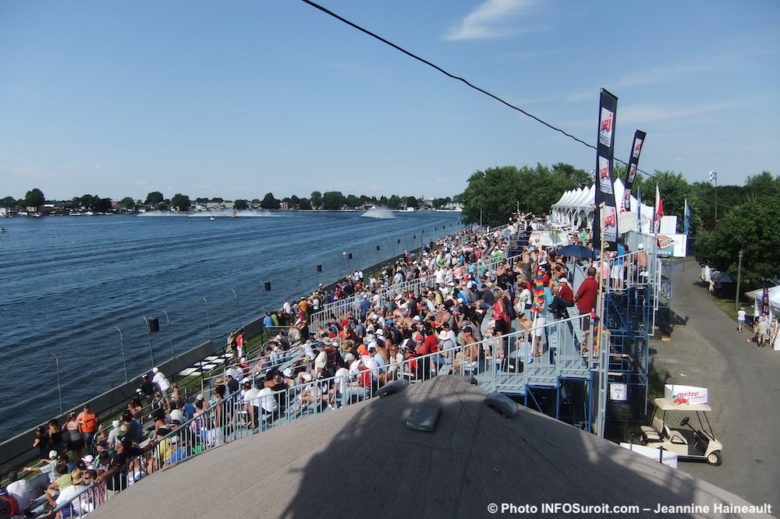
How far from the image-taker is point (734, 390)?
52.5ft

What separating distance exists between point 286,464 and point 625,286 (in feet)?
40.9

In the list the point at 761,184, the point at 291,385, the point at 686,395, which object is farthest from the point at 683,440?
the point at 761,184

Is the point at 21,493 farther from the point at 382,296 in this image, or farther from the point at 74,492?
the point at 382,296

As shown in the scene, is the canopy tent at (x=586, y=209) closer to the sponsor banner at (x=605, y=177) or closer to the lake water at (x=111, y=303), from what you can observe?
the sponsor banner at (x=605, y=177)

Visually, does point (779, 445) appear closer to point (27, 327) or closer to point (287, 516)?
point (287, 516)

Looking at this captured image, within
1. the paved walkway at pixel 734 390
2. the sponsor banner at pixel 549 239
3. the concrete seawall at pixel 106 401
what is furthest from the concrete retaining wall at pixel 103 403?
the sponsor banner at pixel 549 239

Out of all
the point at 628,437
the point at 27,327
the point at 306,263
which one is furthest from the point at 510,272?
the point at 306,263

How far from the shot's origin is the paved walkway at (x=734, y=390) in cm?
1088

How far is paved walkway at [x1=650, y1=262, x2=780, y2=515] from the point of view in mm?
10875

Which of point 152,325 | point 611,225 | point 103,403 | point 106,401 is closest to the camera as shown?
point 611,225

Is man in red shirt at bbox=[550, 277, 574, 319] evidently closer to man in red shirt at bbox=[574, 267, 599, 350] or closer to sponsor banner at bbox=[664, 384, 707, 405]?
man in red shirt at bbox=[574, 267, 599, 350]

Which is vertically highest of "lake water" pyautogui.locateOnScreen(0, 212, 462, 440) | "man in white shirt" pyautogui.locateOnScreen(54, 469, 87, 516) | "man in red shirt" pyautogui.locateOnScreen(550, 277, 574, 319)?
"man in red shirt" pyautogui.locateOnScreen(550, 277, 574, 319)

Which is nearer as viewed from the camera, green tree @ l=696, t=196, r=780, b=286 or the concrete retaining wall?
the concrete retaining wall

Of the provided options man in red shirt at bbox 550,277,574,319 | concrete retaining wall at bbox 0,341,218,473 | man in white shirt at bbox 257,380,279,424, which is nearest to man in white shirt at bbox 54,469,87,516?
man in white shirt at bbox 257,380,279,424
